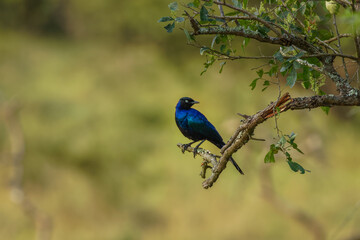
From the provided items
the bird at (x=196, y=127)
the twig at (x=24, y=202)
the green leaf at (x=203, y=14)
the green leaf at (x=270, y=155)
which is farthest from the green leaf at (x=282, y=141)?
the twig at (x=24, y=202)

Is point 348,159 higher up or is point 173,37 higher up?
point 173,37

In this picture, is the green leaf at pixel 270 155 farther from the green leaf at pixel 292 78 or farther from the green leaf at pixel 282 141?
the green leaf at pixel 292 78

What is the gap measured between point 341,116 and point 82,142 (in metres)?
7.10

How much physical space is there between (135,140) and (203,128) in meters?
8.09

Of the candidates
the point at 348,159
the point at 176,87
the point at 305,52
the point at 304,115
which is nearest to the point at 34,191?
the point at 176,87

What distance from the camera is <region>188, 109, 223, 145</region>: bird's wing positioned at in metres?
5.50

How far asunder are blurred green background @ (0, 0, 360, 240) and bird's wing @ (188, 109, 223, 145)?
16.4ft

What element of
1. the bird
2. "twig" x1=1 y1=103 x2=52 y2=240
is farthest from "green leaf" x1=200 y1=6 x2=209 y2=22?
"twig" x1=1 y1=103 x2=52 y2=240

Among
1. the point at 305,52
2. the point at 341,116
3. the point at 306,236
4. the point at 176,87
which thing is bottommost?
the point at 305,52

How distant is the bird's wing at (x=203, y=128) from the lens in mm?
5500

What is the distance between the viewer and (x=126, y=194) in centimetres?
1309

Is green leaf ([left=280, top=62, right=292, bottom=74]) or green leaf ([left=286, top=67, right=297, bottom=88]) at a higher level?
green leaf ([left=280, top=62, right=292, bottom=74])

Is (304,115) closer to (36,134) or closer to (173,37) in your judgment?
(173,37)

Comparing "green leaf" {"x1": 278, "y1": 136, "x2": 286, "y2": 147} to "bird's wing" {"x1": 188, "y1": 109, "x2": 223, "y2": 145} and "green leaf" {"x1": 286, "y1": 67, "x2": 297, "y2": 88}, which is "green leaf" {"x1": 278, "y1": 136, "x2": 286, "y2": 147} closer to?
"green leaf" {"x1": 286, "y1": 67, "x2": 297, "y2": 88}
